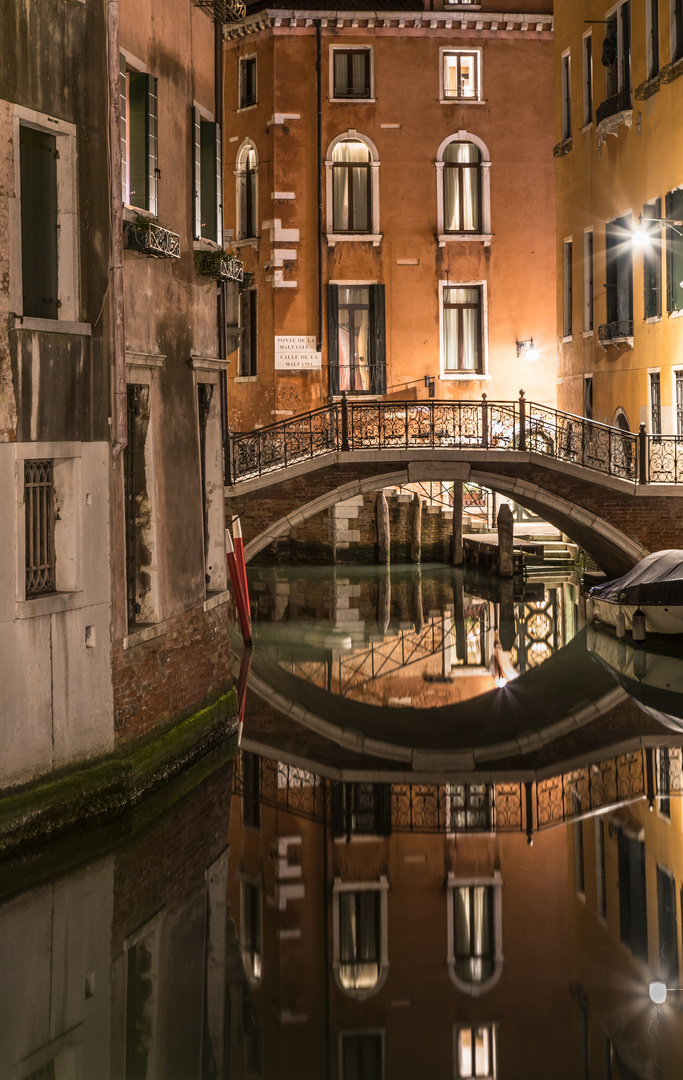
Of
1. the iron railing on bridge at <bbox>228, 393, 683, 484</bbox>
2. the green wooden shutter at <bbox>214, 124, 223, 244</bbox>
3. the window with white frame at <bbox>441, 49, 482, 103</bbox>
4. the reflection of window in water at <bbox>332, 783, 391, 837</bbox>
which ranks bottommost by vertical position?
the reflection of window in water at <bbox>332, 783, 391, 837</bbox>

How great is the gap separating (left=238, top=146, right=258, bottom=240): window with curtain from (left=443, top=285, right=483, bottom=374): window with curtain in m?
3.77

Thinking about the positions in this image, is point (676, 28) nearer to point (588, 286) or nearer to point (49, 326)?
point (588, 286)

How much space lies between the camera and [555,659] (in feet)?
55.6

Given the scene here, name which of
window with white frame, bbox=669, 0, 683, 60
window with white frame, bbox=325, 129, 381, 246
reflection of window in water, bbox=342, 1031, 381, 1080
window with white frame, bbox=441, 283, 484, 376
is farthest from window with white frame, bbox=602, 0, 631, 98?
reflection of window in water, bbox=342, 1031, 381, 1080

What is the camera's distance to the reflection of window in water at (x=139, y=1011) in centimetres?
654

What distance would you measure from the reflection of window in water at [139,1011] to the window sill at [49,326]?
378cm

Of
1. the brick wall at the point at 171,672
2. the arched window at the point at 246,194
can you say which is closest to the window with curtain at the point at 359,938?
the brick wall at the point at 171,672

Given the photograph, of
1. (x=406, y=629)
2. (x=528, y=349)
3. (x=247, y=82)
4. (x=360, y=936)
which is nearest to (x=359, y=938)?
(x=360, y=936)

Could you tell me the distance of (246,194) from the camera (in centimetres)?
2600

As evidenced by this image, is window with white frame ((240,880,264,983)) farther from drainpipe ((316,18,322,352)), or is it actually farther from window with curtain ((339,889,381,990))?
drainpipe ((316,18,322,352))

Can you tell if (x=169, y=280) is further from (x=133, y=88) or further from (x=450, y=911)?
(x=450, y=911)

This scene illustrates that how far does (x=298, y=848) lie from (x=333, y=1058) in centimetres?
317

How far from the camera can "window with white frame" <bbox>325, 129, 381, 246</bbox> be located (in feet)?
82.6

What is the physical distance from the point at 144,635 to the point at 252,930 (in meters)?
2.80
